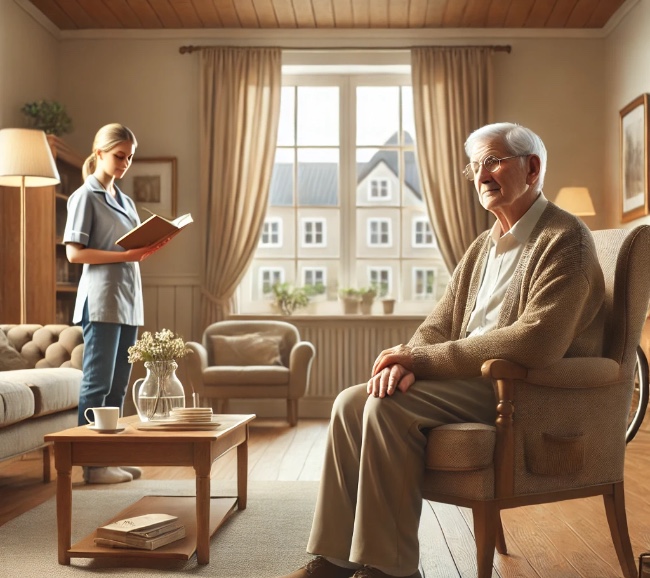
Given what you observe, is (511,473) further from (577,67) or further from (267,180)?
(577,67)

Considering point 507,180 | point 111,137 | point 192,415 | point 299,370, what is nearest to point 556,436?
point 507,180

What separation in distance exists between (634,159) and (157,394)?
13.4 ft

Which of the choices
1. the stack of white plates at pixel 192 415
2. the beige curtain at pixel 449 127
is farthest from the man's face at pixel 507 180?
the beige curtain at pixel 449 127

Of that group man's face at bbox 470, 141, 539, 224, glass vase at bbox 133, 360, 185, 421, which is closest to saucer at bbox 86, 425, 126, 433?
glass vase at bbox 133, 360, 185, 421

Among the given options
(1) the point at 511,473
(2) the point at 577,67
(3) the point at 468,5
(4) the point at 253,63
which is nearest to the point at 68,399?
(1) the point at 511,473

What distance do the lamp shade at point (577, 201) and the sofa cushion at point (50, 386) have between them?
3542mm

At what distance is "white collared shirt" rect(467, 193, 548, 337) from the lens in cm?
236

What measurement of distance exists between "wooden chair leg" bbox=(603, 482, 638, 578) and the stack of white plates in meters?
1.26

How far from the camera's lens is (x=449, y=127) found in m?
6.34

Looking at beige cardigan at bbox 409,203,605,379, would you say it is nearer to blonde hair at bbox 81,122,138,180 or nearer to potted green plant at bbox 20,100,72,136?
blonde hair at bbox 81,122,138,180

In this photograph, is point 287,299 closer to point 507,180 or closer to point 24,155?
point 24,155

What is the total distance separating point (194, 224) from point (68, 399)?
9.09ft

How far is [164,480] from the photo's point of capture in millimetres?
3762

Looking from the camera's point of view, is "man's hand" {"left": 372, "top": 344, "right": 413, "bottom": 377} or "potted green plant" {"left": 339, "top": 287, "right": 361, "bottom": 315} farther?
"potted green plant" {"left": 339, "top": 287, "right": 361, "bottom": 315}
